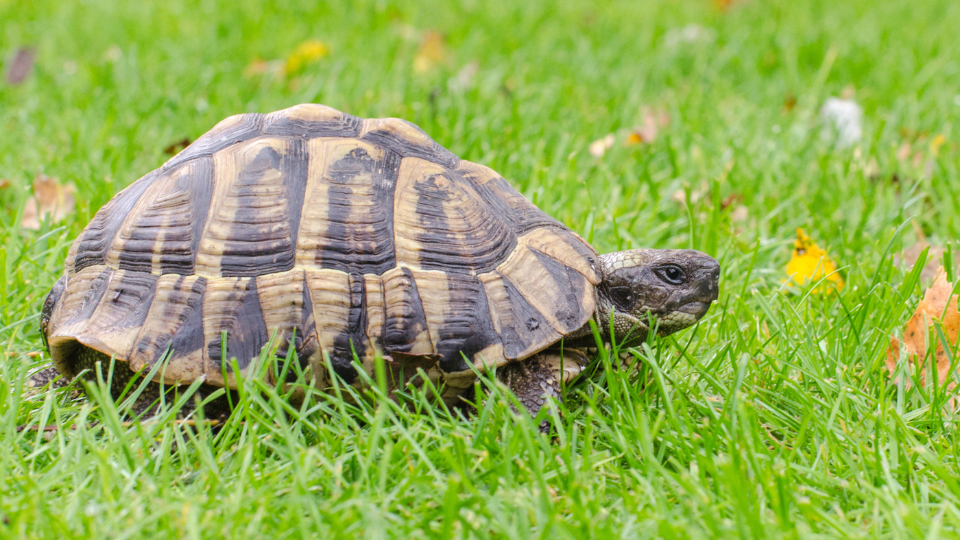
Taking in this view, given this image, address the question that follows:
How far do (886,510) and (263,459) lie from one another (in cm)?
151

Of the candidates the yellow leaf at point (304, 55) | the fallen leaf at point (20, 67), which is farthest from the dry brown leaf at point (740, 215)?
the fallen leaf at point (20, 67)

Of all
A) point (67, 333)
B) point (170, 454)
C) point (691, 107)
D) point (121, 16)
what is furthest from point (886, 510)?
point (121, 16)

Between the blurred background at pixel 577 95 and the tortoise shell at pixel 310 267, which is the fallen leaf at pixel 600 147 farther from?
the tortoise shell at pixel 310 267

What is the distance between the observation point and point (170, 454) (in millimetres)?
1954

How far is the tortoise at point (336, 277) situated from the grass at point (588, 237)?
154 mm

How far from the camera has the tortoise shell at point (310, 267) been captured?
211 cm

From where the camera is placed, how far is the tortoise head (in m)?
2.36

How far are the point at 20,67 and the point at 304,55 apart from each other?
75.0 inches

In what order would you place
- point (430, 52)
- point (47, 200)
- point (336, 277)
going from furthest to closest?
point (430, 52)
point (47, 200)
point (336, 277)

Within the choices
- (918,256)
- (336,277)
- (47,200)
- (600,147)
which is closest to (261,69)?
(47,200)

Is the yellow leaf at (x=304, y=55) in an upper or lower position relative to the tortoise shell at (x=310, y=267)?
upper

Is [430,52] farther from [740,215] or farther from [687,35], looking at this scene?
[740,215]

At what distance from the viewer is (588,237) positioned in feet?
10.2

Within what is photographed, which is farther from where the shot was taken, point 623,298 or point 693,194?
point 693,194
